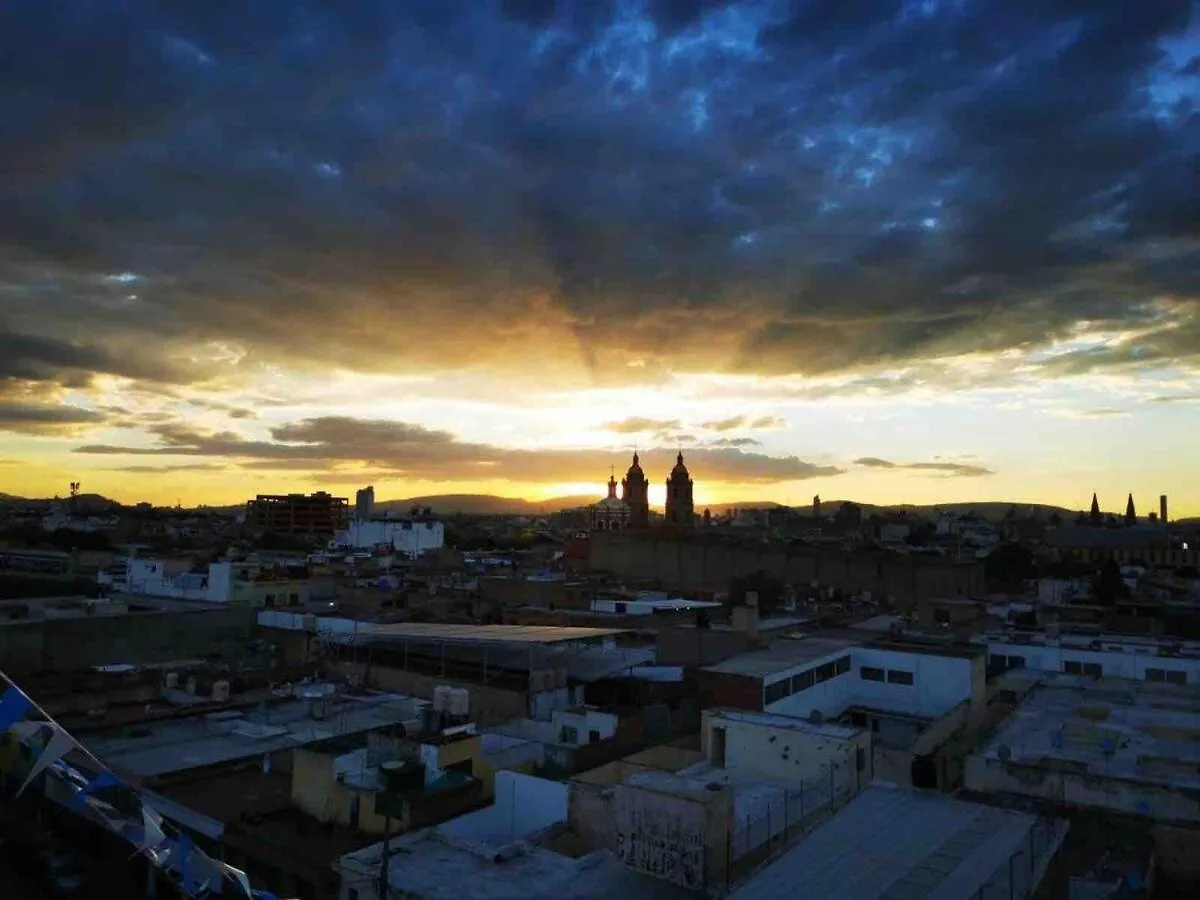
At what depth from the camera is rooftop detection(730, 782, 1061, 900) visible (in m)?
9.78

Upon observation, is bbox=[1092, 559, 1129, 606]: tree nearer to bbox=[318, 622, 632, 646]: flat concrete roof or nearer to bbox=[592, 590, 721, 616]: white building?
bbox=[592, 590, 721, 616]: white building

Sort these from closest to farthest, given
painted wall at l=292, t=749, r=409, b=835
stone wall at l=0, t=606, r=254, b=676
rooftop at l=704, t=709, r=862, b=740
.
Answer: painted wall at l=292, t=749, r=409, b=835 < rooftop at l=704, t=709, r=862, b=740 < stone wall at l=0, t=606, r=254, b=676

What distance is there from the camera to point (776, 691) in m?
22.6

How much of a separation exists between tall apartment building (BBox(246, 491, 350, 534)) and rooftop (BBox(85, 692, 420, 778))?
11630 centimetres

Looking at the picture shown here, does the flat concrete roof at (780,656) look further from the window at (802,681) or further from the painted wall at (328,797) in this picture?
the painted wall at (328,797)

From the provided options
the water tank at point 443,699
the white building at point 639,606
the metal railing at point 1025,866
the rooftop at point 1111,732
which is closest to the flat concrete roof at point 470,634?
the water tank at point 443,699

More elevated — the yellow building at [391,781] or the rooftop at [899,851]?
the rooftop at [899,851]

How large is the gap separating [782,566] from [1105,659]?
41192 mm

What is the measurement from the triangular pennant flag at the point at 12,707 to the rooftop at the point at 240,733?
905 centimetres

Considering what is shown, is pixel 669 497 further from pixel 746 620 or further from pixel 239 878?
pixel 239 878

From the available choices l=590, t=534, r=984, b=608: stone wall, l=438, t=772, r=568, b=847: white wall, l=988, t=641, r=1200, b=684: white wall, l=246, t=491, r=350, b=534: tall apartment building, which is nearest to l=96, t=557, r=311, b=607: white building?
l=590, t=534, r=984, b=608: stone wall

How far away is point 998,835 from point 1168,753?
7.29 meters

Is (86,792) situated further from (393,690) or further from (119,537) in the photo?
(119,537)

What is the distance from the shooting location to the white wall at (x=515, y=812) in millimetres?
14602
